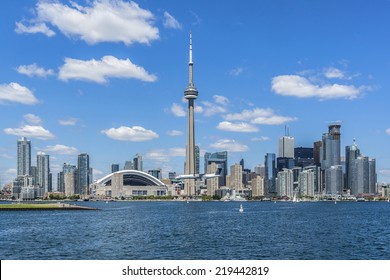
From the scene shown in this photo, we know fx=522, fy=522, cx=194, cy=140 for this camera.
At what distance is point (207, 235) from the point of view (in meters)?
71.9

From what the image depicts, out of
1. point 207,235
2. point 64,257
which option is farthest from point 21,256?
point 207,235

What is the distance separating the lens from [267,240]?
6638 centimetres

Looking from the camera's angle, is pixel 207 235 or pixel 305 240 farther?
pixel 207 235

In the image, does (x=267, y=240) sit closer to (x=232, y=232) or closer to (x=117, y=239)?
(x=232, y=232)

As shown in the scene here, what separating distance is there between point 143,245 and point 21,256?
45.8ft

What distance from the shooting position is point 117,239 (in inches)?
2670
